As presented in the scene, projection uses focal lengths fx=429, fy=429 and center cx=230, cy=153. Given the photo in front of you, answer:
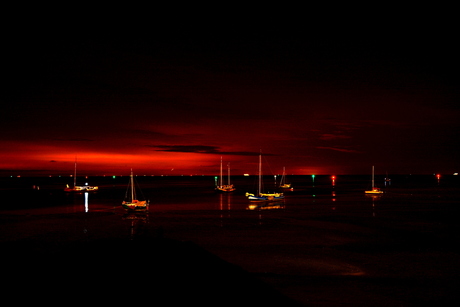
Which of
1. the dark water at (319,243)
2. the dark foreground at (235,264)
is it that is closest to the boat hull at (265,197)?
the dark water at (319,243)

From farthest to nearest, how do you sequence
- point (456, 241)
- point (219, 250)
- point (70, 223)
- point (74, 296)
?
point (70, 223) → point (456, 241) → point (219, 250) → point (74, 296)

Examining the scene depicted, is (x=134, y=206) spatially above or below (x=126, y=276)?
above

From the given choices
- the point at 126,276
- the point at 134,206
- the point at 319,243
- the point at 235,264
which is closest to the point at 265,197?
the point at 134,206

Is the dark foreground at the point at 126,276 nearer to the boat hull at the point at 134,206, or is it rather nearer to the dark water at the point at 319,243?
the dark water at the point at 319,243

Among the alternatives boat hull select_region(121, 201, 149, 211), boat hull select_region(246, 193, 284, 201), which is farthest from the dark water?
boat hull select_region(246, 193, 284, 201)

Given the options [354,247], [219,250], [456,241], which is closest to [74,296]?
[219,250]

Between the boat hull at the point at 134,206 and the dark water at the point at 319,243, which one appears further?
the boat hull at the point at 134,206

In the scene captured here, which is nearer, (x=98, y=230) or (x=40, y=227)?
(x=98, y=230)

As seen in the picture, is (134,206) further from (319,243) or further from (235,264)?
(235,264)

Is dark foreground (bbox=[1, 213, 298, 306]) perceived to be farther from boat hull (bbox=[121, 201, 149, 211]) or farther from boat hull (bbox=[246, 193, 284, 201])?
boat hull (bbox=[246, 193, 284, 201])

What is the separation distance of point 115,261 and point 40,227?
90.3 ft

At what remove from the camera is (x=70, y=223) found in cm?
5606

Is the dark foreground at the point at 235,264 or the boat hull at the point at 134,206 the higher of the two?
the boat hull at the point at 134,206

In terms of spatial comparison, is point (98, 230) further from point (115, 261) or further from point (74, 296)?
point (74, 296)
